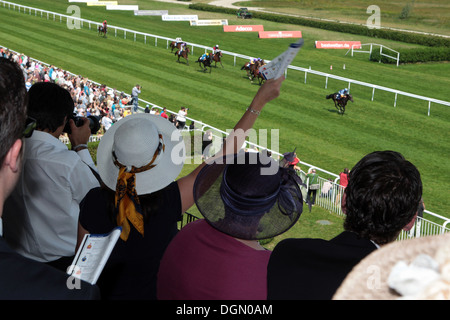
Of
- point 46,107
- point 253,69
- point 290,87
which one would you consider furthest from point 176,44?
point 46,107

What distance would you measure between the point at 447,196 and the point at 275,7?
4674 cm

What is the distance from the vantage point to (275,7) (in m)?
59.7

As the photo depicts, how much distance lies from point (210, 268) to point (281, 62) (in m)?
0.98

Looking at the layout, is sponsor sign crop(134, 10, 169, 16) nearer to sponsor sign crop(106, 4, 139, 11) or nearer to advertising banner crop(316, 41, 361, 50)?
sponsor sign crop(106, 4, 139, 11)

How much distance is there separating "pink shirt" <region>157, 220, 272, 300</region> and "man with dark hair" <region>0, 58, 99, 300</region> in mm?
761

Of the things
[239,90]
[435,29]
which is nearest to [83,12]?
[239,90]

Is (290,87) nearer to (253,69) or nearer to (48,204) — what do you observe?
(253,69)

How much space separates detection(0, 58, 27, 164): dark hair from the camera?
1486mm

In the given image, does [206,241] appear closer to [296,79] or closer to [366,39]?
[296,79]

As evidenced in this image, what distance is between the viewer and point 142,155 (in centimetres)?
282

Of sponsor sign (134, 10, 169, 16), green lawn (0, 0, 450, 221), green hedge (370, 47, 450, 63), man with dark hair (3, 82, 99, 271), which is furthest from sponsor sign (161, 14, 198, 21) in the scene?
man with dark hair (3, 82, 99, 271)

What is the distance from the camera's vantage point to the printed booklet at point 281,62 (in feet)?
8.29

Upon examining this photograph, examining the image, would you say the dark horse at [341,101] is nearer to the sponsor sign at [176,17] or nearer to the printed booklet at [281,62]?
the printed booklet at [281,62]

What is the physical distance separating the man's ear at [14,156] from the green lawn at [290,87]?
14706 millimetres
